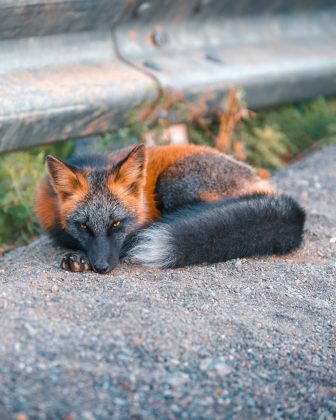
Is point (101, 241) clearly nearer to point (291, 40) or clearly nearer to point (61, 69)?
point (61, 69)

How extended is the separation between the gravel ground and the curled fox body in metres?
0.15

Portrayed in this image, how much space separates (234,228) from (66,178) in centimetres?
118

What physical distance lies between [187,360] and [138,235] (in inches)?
68.7

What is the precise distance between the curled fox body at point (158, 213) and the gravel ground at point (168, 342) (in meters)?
0.15

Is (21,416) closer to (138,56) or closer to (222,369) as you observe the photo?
(222,369)

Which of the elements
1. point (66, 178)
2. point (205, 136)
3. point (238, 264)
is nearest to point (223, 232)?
point (238, 264)

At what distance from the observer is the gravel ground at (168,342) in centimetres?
267

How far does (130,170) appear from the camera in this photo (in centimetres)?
462

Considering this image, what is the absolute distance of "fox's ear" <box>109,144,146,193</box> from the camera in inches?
179

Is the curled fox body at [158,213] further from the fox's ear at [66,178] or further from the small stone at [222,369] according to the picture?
the small stone at [222,369]

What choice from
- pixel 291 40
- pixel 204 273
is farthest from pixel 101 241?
pixel 291 40

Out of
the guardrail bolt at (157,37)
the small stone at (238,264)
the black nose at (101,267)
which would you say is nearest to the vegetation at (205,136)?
the guardrail bolt at (157,37)

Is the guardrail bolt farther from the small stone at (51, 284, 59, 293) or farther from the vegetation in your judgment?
the small stone at (51, 284, 59, 293)

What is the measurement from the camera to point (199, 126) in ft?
22.8
